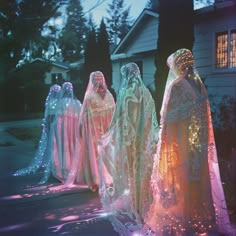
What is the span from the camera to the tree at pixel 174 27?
10.5 m

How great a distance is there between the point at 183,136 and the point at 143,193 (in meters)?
1.28

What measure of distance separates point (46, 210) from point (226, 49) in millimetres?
8512

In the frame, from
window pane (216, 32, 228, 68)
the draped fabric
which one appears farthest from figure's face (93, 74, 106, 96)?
window pane (216, 32, 228, 68)

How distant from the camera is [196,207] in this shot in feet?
14.4

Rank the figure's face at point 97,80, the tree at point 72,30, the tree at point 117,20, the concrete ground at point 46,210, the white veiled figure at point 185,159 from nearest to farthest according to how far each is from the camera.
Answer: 1. the white veiled figure at point 185,159
2. the concrete ground at point 46,210
3. the figure's face at point 97,80
4. the tree at point 72,30
5. the tree at point 117,20

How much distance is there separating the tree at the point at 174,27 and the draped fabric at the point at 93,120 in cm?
395

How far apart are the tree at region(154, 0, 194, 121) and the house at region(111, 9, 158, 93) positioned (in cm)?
432

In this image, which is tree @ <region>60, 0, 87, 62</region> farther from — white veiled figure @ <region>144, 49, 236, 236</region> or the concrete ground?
white veiled figure @ <region>144, 49, 236, 236</region>

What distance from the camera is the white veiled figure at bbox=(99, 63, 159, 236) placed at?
5.27 metres

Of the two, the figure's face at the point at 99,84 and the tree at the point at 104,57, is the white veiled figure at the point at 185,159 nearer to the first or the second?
the figure's face at the point at 99,84

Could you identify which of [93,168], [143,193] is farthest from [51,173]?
[143,193]

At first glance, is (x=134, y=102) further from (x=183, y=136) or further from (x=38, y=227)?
(x=38, y=227)

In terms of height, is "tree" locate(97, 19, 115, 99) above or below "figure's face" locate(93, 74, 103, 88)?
above

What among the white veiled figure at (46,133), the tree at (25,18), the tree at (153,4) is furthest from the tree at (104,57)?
the white veiled figure at (46,133)
